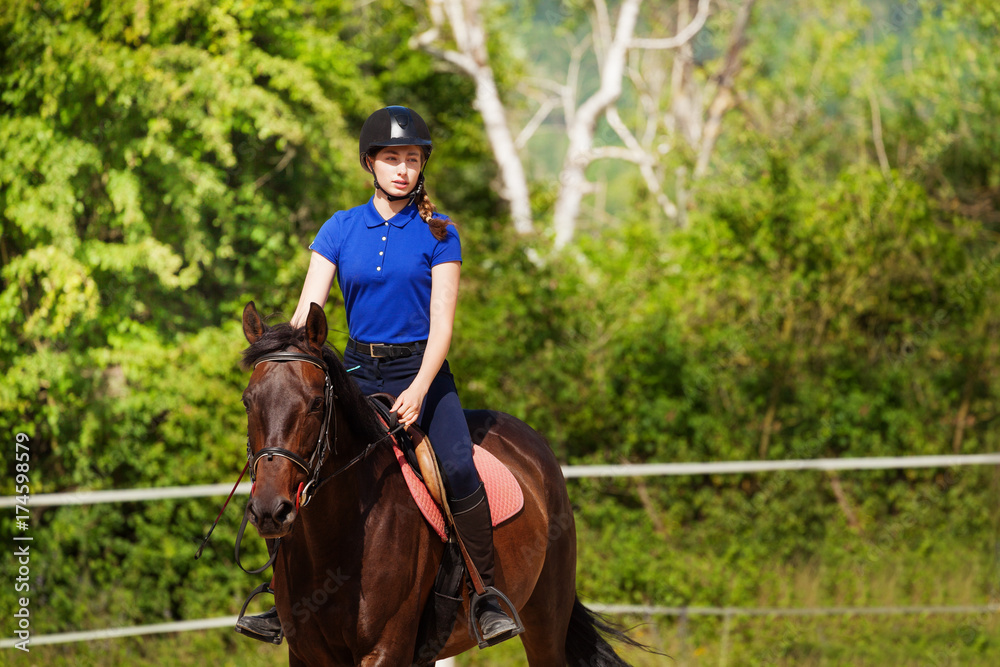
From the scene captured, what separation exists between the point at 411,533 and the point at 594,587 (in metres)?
4.06

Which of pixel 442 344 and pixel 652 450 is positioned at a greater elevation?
pixel 442 344

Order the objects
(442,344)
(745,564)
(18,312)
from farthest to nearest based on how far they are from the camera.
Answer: (18,312) < (745,564) < (442,344)

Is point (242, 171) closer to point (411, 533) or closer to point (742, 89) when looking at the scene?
point (411, 533)

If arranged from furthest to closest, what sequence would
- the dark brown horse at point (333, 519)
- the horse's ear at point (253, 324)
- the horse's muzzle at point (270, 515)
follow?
the horse's ear at point (253, 324), the dark brown horse at point (333, 519), the horse's muzzle at point (270, 515)

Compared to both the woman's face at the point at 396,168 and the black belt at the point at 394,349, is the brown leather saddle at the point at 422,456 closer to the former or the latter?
the black belt at the point at 394,349

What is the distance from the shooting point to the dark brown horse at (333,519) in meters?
2.41

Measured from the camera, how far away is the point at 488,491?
329 cm

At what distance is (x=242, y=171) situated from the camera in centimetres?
891

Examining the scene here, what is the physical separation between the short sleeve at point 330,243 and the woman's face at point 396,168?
0.23 m

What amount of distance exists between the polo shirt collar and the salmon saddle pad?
0.80 meters

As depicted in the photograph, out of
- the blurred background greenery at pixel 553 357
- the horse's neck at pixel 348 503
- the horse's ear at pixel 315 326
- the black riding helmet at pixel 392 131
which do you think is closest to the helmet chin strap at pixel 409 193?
the black riding helmet at pixel 392 131

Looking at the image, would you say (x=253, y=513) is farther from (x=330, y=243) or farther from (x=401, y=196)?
(x=401, y=196)

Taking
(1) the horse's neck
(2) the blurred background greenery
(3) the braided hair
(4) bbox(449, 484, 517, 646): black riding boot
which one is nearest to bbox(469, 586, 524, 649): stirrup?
(4) bbox(449, 484, 517, 646): black riding boot

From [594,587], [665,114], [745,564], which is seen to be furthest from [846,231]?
[665,114]
